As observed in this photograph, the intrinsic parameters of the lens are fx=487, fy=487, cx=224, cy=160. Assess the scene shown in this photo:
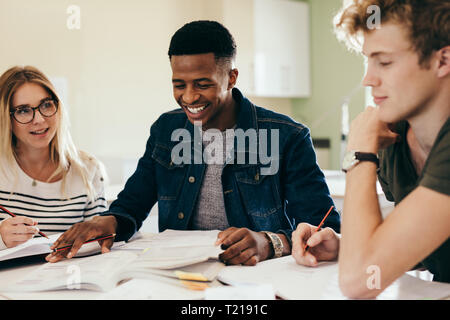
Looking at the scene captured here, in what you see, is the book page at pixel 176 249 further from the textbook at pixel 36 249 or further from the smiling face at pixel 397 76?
the smiling face at pixel 397 76

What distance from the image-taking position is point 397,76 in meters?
0.94

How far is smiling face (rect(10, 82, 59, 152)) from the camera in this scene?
5.81 ft

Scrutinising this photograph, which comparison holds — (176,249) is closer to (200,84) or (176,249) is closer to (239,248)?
(239,248)

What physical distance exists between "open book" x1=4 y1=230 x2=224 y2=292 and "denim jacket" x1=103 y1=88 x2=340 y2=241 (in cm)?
30

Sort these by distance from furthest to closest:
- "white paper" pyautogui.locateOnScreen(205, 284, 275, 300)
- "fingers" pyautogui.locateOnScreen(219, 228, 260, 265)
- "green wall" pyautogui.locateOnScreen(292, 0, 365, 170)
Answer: "green wall" pyautogui.locateOnScreen(292, 0, 365, 170) → "fingers" pyautogui.locateOnScreen(219, 228, 260, 265) → "white paper" pyautogui.locateOnScreen(205, 284, 275, 300)

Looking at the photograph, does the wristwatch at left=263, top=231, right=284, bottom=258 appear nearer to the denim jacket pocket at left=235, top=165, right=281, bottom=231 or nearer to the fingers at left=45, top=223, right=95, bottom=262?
the denim jacket pocket at left=235, top=165, right=281, bottom=231

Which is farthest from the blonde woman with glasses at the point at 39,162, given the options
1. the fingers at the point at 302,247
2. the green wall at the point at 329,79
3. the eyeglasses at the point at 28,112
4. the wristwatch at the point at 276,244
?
the green wall at the point at 329,79

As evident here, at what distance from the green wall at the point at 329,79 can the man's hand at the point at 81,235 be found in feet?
12.6

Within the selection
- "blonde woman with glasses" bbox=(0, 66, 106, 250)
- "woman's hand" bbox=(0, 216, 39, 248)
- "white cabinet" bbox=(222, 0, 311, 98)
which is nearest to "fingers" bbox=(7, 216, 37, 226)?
"woman's hand" bbox=(0, 216, 39, 248)

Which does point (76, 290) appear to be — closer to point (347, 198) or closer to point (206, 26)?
point (347, 198)

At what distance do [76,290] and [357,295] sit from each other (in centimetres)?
55

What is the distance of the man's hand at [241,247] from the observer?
1.11 metres
